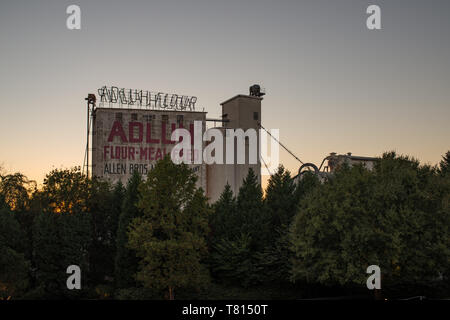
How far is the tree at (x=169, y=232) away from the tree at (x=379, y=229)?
8.83m

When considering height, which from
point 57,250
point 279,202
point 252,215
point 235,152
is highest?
point 235,152

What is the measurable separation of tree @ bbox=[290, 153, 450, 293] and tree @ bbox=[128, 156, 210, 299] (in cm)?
883

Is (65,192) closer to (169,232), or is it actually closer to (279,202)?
(169,232)

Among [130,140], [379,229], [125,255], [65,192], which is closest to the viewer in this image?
[379,229]

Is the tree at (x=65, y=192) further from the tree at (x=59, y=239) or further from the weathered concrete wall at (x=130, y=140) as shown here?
the weathered concrete wall at (x=130, y=140)

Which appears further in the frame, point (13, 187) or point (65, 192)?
point (13, 187)

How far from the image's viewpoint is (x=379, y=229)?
119 ft

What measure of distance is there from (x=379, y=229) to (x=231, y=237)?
1580cm

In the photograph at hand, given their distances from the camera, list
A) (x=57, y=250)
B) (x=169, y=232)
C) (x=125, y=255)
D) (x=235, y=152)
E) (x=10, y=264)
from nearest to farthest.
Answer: (x=169, y=232)
(x=10, y=264)
(x=57, y=250)
(x=125, y=255)
(x=235, y=152)

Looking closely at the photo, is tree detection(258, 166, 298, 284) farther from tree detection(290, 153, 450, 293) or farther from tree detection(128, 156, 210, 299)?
tree detection(128, 156, 210, 299)

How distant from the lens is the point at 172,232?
128 feet

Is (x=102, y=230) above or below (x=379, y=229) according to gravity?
below

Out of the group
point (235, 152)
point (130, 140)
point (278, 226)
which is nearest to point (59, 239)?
point (278, 226)

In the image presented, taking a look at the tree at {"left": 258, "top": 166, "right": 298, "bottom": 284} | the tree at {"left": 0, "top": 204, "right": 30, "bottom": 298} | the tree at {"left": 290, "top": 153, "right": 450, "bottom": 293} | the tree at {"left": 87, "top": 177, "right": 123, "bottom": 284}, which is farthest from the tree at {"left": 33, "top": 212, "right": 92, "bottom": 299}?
the tree at {"left": 290, "top": 153, "right": 450, "bottom": 293}
